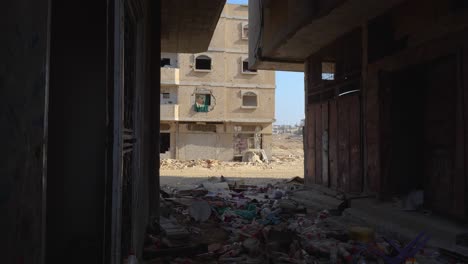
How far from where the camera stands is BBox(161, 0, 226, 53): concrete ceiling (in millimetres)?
7450

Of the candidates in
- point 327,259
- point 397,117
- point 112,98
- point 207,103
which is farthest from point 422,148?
point 207,103

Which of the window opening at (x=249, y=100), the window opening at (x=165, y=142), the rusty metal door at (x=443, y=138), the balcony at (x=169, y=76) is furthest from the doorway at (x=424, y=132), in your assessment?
the window opening at (x=165, y=142)

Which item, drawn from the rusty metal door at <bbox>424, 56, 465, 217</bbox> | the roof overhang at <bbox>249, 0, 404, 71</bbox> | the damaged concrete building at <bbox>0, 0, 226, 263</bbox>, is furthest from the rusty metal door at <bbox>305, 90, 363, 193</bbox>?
the damaged concrete building at <bbox>0, 0, 226, 263</bbox>

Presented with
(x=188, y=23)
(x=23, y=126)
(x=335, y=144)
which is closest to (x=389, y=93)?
(x=335, y=144)

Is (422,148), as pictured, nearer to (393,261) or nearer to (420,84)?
(420,84)

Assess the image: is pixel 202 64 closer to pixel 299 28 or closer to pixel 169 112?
pixel 169 112

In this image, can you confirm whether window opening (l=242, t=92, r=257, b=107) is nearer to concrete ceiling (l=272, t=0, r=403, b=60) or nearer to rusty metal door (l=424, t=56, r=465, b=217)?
concrete ceiling (l=272, t=0, r=403, b=60)

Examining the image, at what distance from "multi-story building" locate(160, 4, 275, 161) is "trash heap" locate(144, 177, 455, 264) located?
2312 cm

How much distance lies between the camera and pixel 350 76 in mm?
9078

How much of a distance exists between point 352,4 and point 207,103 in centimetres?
2450

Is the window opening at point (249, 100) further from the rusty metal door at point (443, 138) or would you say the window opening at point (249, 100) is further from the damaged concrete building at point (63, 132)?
the damaged concrete building at point (63, 132)

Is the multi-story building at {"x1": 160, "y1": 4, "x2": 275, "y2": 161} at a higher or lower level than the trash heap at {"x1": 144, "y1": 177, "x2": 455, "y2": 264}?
higher

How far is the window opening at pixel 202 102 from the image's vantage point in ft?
102

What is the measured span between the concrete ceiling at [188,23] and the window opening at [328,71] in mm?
3429
